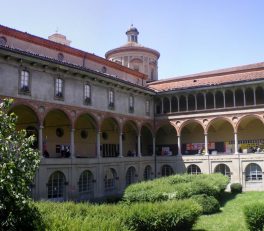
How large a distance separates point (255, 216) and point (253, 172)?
21.9 meters

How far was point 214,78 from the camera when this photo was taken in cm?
4169

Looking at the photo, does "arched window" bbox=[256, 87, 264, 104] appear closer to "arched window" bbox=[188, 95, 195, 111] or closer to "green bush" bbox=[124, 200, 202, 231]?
"arched window" bbox=[188, 95, 195, 111]

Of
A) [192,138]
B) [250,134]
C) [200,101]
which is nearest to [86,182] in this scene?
[192,138]

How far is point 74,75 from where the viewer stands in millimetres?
29156

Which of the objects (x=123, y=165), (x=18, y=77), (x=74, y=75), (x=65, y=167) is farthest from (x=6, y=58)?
(x=123, y=165)

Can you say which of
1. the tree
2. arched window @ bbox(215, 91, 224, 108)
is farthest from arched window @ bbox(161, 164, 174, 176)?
the tree

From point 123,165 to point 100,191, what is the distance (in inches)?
167

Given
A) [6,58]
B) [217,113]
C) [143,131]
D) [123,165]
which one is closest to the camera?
[6,58]

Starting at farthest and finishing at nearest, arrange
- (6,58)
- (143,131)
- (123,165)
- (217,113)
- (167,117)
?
(143,131) → (167,117) → (217,113) → (123,165) → (6,58)

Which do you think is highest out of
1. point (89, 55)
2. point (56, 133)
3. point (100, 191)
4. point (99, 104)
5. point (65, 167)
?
point (89, 55)

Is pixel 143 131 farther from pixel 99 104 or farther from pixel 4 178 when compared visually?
pixel 4 178

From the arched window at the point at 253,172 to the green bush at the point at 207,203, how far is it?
547 inches

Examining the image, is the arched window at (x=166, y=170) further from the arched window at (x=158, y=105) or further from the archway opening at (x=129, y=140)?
the arched window at (x=158, y=105)

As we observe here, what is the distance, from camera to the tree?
23.9 ft
